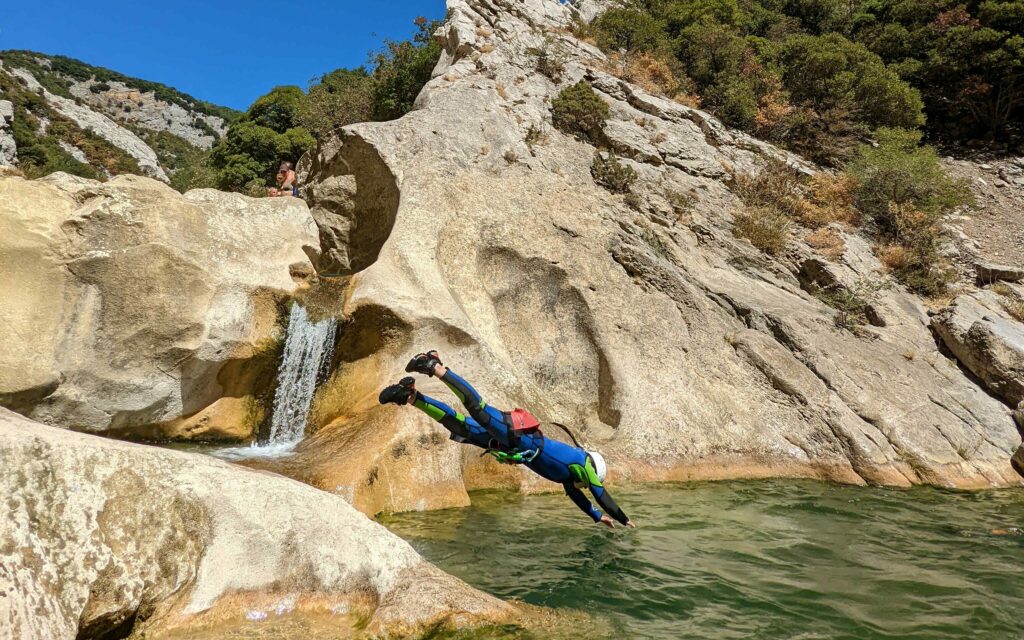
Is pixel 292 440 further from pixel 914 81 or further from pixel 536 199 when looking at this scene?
pixel 914 81

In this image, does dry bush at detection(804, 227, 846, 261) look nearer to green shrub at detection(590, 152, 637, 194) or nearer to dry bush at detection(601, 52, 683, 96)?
green shrub at detection(590, 152, 637, 194)

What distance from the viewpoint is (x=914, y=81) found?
1169 inches

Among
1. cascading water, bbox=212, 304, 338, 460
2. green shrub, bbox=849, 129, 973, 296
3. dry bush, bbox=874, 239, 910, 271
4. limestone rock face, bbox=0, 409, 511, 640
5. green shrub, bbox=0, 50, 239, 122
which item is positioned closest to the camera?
limestone rock face, bbox=0, 409, 511, 640

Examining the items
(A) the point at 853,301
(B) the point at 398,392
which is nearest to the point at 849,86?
(A) the point at 853,301

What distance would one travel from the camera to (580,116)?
753 inches

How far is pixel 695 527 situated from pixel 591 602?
10.5 feet

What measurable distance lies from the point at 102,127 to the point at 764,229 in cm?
7091

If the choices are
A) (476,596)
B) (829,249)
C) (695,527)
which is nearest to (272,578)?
(476,596)

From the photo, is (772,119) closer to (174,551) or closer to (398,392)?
(398,392)

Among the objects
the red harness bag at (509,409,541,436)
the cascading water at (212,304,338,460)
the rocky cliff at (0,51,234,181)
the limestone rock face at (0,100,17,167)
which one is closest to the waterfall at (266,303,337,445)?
the cascading water at (212,304,338,460)

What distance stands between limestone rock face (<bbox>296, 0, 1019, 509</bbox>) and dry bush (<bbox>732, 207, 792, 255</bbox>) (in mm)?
656

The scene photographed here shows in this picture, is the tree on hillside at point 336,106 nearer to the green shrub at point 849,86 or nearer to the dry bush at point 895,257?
the green shrub at point 849,86

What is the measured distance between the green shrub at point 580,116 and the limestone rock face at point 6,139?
3231cm

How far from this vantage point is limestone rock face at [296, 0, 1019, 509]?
10781mm
